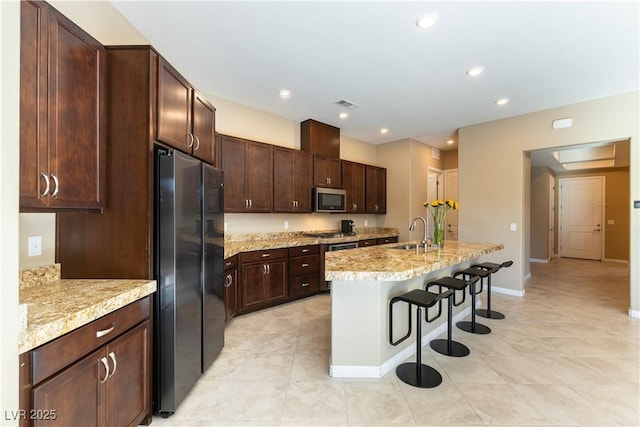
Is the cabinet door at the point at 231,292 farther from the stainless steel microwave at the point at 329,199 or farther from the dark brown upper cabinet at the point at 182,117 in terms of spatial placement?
the stainless steel microwave at the point at 329,199

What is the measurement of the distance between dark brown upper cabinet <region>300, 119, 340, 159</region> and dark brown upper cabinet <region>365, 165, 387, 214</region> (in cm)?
95

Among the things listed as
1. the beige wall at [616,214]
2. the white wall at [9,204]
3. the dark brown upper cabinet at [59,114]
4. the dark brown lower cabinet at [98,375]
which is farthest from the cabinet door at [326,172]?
the beige wall at [616,214]

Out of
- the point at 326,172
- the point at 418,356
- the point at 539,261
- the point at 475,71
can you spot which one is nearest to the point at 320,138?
the point at 326,172

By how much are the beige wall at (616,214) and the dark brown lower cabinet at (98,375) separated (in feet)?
33.6

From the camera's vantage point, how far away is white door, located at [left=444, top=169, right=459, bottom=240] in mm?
6398

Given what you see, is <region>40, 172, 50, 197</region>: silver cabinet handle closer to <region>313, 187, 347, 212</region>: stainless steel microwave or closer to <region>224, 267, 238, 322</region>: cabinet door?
<region>224, 267, 238, 322</region>: cabinet door

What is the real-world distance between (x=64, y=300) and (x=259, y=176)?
2.75 m

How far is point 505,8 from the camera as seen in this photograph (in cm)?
200

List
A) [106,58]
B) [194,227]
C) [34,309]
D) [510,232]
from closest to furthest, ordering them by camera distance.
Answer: [34,309] → [106,58] → [194,227] → [510,232]

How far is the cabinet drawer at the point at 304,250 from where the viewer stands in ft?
12.8

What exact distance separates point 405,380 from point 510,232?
133 inches

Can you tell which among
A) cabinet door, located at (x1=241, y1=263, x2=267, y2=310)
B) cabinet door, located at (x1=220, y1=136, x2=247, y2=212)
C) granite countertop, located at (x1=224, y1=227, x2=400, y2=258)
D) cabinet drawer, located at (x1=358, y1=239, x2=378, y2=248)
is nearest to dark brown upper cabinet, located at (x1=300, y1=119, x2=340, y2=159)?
A: cabinet door, located at (x1=220, y1=136, x2=247, y2=212)

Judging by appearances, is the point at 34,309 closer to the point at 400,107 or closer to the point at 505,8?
the point at 505,8

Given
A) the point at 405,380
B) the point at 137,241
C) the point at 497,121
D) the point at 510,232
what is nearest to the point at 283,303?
the point at 405,380
